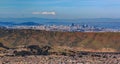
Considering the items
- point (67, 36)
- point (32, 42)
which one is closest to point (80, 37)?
point (67, 36)

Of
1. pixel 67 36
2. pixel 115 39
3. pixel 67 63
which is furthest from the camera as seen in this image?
pixel 67 36

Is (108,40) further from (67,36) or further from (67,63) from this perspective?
(67,63)

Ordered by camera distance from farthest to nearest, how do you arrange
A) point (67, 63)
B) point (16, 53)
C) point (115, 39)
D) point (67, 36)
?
point (67, 36) < point (115, 39) < point (16, 53) < point (67, 63)

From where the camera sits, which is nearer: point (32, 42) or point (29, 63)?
point (29, 63)

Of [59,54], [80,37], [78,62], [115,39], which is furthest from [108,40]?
[78,62]

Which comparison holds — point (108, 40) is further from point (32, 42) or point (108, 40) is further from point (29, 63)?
point (29, 63)

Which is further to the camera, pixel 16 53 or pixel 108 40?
pixel 108 40
